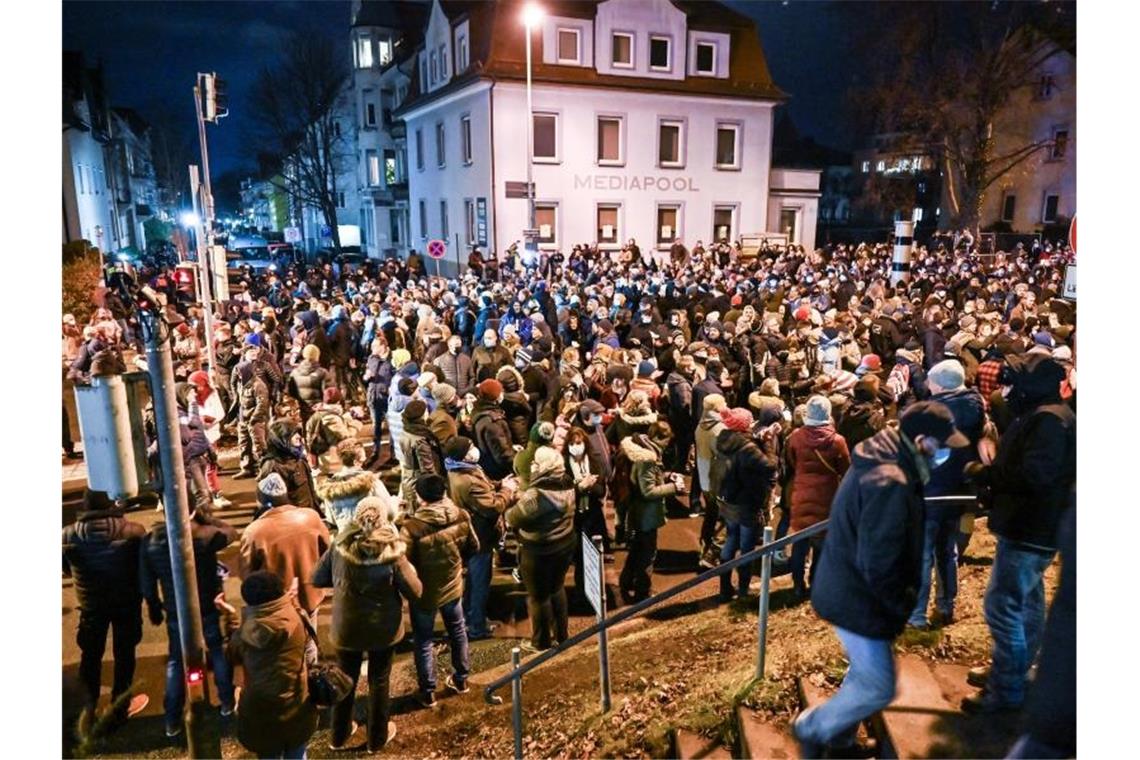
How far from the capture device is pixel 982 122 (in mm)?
30906

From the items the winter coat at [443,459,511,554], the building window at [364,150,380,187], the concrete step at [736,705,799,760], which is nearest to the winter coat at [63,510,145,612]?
the winter coat at [443,459,511,554]

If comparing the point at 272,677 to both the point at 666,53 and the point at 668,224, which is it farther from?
the point at 666,53

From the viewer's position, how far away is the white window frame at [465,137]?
98.6ft

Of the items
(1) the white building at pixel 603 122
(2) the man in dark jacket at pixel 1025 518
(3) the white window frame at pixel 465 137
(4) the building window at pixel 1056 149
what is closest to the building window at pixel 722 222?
(1) the white building at pixel 603 122

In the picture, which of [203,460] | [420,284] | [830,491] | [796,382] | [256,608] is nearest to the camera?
[256,608]

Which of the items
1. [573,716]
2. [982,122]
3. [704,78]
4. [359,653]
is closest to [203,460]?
[359,653]

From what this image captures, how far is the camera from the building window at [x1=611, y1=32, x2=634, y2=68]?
96.7 feet

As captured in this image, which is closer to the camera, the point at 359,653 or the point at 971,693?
the point at 971,693

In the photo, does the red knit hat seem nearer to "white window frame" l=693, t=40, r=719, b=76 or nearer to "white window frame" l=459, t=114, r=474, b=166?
"white window frame" l=459, t=114, r=474, b=166

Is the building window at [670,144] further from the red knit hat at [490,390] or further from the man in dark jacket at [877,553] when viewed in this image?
the man in dark jacket at [877,553]

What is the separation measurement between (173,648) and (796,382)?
312 inches

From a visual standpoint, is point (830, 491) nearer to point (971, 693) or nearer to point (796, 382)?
point (971, 693)

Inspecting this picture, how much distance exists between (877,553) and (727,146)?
103 feet

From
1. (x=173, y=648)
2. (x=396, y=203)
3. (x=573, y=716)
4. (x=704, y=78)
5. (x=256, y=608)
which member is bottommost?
(x=573, y=716)
